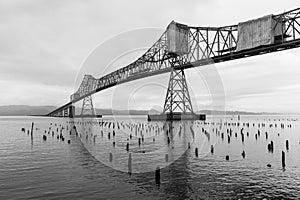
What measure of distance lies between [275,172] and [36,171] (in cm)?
2017

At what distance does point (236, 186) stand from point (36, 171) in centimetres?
1611

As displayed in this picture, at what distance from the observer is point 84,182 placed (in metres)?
19.8

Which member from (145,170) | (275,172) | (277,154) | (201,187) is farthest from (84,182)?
(277,154)

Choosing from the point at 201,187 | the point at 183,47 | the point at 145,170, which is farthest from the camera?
the point at 183,47

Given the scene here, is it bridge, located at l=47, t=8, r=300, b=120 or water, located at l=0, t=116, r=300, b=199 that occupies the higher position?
bridge, located at l=47, t=8, r=300, b=120

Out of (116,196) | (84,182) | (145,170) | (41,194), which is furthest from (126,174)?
(41,194)

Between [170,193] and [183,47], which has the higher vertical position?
[183,47]

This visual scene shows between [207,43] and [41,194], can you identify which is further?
[207,43]

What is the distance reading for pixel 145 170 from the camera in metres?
23.9

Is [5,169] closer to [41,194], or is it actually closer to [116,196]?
[41,194]

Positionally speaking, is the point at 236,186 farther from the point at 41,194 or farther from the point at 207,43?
the point at 207,43

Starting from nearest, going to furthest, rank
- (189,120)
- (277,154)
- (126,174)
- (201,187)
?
(201,187), (126,174), (277,154), (189,120)

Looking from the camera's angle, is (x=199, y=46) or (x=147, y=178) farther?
(x=199, y=46)

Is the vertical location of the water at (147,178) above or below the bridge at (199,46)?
below
